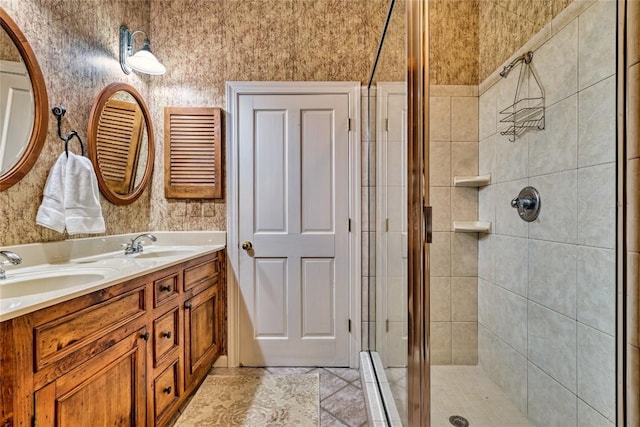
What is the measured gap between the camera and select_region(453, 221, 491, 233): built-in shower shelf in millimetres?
1571

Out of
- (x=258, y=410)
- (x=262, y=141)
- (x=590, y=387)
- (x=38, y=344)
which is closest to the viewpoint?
(x=38, y=344)

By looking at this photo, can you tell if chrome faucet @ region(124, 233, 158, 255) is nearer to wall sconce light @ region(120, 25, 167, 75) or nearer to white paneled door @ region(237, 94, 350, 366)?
white paneled door @ region(237, 94, 350, 366)

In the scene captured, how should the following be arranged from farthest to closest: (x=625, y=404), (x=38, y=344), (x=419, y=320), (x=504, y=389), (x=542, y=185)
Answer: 1. (x=504, y=389)
2. (x=542, y=185)
3. (x=419, y=320)
4. (x=38, y=344)
5. (x=625, y=404)

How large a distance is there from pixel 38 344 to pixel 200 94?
1.77m

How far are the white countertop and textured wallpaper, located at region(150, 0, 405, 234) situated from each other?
0.46 meters

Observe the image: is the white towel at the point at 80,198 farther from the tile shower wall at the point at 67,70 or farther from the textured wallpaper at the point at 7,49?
the textured wallpaper at the point at 7,49

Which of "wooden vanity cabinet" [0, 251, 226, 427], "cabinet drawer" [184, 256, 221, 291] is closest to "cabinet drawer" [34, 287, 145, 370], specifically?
"wooden vanity cabinet" [0, 251, 226, 427]

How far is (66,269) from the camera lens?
123 cm

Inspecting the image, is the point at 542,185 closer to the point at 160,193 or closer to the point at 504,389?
the point at 504,389

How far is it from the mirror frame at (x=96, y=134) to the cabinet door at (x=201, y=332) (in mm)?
816

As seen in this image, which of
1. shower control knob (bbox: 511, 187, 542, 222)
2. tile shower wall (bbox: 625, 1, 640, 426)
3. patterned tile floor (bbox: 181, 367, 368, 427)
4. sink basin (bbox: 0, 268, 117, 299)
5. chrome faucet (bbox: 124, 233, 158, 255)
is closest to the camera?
tile shower wall (bbox: 625, 1, 640, 426)

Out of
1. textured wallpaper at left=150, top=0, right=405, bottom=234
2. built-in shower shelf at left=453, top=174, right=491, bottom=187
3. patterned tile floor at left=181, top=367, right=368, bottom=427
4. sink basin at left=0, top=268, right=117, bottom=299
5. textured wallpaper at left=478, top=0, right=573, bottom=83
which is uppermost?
textured wallpaper at left=150, top=0, right=405, bottom=234

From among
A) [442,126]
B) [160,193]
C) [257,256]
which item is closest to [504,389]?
[442,126]

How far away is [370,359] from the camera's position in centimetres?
182
